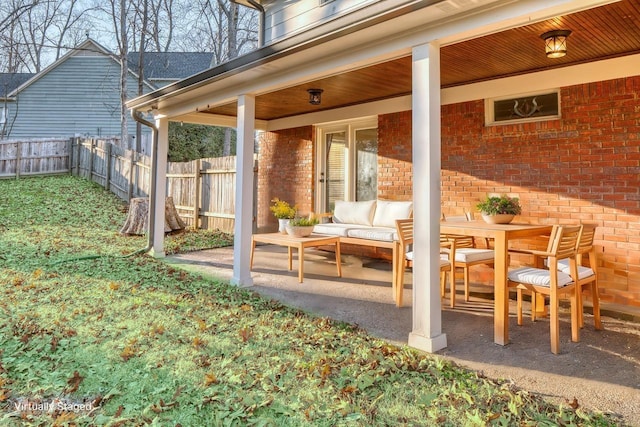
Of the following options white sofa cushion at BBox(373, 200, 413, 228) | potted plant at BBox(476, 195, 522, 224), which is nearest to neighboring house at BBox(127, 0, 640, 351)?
white sofa cushion at BBox(373, 200, 413, 228)

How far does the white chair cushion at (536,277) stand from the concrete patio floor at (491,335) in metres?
0.45

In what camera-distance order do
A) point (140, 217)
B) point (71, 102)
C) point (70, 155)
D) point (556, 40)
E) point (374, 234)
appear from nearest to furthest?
point (556, 40), point (374, 234), point (140, 217), point (70, 155), point (71, 102)

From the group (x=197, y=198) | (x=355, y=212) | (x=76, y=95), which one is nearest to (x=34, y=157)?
(x=76, y=95)

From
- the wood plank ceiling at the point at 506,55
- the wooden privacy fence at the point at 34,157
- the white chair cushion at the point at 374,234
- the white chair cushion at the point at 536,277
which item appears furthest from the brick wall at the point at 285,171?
the wooden privacy fence at the point at 34,157

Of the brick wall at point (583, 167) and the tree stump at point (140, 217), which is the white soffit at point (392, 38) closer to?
the brick wall at point (583, 167)

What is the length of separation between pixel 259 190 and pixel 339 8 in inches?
151

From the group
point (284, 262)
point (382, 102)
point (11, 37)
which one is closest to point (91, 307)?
point (284, 262)

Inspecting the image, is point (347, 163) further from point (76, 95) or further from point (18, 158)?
point (76, 95)

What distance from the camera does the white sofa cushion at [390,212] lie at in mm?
5735

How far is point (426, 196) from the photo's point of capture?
2.97m

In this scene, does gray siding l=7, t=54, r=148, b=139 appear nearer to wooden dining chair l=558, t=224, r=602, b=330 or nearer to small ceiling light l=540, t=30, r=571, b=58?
small ceiling light l=540, t=30, r=571, b=58

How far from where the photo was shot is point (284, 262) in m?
6.39

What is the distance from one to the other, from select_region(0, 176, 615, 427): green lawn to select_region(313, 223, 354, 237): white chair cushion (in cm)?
181

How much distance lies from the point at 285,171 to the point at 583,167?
5.03 m
